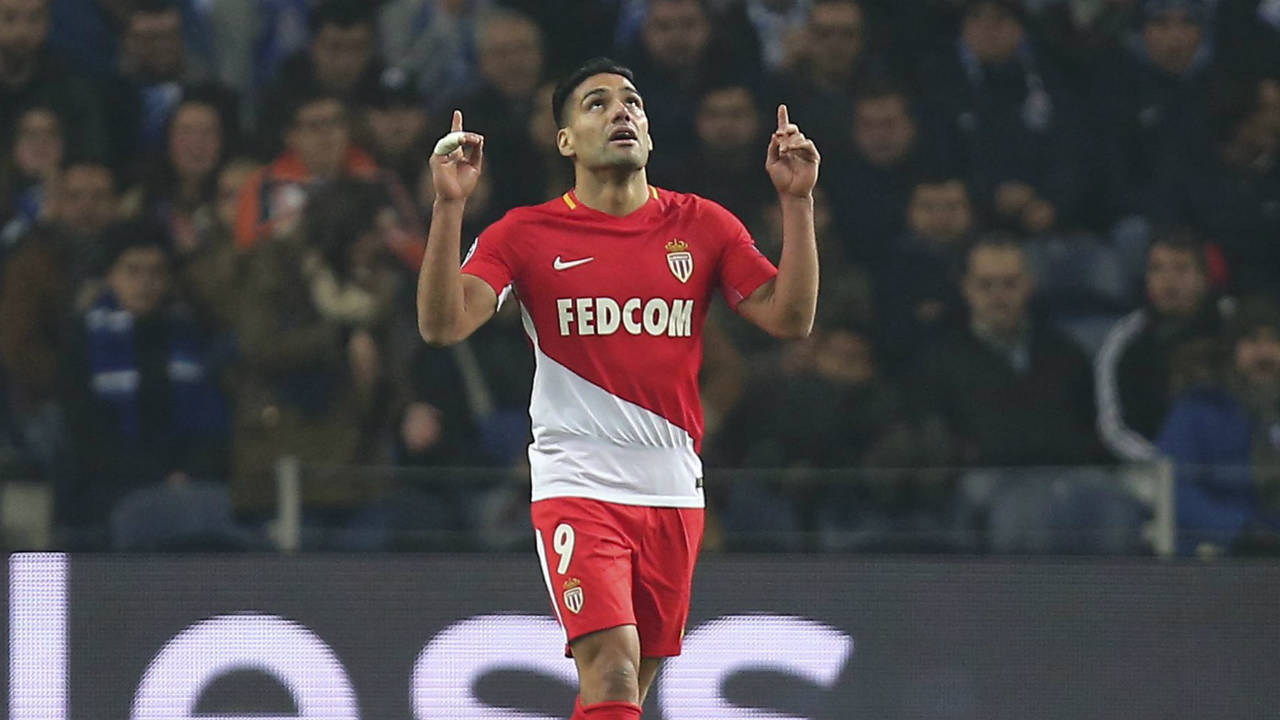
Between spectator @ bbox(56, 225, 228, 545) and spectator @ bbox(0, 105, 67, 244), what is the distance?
0.47 metres

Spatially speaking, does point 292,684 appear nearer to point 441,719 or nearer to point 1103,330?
point 441,719

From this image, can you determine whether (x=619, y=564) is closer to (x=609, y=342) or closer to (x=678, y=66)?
(x=609, y=342)

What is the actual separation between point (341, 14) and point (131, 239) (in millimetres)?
1416

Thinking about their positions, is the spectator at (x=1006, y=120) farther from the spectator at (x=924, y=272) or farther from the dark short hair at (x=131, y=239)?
the dark short hair at (x=131, y=239)

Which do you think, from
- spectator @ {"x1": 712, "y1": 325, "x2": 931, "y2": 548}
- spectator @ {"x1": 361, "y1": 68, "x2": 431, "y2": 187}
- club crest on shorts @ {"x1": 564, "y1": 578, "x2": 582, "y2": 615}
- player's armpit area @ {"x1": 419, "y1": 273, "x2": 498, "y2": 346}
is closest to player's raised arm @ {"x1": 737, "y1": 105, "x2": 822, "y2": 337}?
player's armpit area @ {"x1": 419, "y1": 273, "x2": 498, "y2": 346}

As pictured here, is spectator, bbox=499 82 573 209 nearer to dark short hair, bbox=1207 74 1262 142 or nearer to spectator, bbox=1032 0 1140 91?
spectator, bbox=1032 0 1140 91

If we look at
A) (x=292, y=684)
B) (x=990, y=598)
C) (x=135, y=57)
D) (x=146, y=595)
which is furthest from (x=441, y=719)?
(x=135, y=57)

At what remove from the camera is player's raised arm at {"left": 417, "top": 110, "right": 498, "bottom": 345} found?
13.6ft

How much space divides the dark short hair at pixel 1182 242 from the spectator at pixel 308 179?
3029 mm

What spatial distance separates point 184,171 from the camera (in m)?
8.27

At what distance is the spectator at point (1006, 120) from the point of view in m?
8.26

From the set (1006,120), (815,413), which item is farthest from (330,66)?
(1006,120)

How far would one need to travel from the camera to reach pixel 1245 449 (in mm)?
7367

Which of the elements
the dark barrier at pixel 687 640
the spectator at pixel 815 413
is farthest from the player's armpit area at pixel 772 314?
the spectator at pixel 815 413
